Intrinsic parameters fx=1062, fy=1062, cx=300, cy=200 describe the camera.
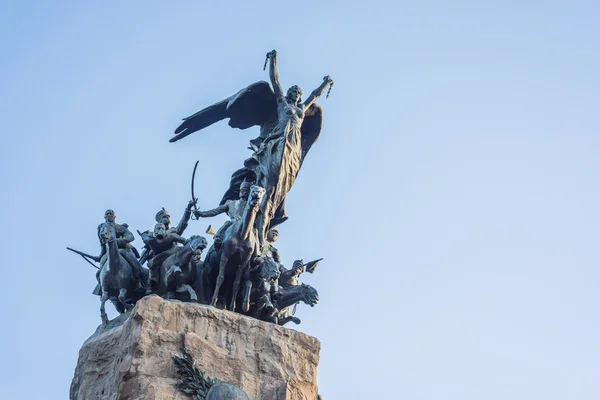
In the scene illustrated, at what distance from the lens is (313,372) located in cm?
1341

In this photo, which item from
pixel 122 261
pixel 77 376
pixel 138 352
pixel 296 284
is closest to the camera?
pixel 138 352

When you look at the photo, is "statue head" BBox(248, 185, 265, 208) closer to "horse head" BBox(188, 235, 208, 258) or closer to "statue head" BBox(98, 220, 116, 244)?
"horse head" BBox(188, 235, 208, 258)

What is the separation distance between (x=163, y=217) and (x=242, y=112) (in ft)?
10.6

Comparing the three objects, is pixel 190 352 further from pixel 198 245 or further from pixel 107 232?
pixel 107 232

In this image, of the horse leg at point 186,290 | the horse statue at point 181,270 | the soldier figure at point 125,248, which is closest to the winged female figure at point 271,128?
the horse statue at point 181,270

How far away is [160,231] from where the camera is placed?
46.9 ft

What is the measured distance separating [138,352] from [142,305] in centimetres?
68

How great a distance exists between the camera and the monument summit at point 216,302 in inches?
487

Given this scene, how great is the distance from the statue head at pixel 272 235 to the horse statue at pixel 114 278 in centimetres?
291

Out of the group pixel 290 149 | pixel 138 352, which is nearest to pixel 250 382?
pixel 138 352

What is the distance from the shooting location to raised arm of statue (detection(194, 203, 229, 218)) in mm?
15570

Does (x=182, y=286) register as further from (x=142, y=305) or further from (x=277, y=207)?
(x=277, y=207)

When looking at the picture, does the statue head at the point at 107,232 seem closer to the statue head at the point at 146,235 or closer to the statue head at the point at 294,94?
the statue head at the point at 146,235

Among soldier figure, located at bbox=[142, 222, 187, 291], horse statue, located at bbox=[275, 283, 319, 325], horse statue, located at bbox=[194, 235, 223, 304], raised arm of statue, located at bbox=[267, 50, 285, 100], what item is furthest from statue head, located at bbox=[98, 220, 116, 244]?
raised arm of statue, located at bbox=[267, 50, 285, 100]
